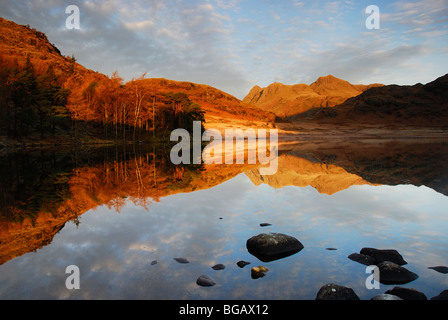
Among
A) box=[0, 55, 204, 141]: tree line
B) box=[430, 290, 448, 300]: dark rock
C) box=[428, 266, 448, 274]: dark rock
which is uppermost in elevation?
box=[0, 55, 204, 141]: tree line

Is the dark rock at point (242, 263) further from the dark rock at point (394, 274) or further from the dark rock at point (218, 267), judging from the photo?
the dark rock at point (394, 274)

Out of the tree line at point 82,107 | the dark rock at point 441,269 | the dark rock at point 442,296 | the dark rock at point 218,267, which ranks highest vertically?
the tree line at point 82,107

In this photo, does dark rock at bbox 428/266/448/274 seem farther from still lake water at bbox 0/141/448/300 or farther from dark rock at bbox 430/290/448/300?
dark rock at bbox 430/290/448/300

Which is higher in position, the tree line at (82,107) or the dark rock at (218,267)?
the tree line at (82,107)

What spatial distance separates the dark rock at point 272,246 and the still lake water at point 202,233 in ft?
0.61

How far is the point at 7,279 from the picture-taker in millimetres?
4410

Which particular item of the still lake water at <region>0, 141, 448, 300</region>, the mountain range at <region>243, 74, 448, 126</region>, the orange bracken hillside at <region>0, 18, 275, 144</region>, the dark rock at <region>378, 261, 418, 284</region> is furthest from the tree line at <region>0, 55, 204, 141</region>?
the mountain range at <region>243, 74, 448, 126</region>

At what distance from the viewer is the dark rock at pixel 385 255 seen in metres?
5.10

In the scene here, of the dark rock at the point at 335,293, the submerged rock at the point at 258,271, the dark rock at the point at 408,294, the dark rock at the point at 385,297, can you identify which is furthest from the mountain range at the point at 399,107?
the dark rock at the point at 335,293

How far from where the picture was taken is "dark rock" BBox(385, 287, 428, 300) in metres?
3.88

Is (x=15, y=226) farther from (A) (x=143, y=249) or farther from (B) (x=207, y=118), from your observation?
(B) (x=207, y=118)

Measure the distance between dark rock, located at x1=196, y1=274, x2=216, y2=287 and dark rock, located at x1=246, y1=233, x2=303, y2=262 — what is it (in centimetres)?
134

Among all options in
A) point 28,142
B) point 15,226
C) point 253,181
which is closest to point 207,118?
point 28,142
